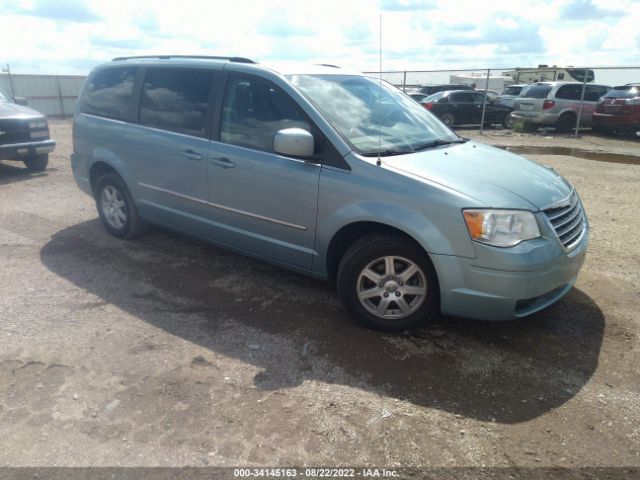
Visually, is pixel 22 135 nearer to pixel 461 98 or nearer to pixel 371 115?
pixel 371 115

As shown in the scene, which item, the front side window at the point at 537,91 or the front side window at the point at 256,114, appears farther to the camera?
the front side window at the point at 537,91

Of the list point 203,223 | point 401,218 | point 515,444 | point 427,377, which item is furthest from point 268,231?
point 515,444

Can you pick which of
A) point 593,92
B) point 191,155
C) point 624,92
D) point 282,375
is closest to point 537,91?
point 593,92

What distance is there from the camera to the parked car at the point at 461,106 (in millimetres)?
18219

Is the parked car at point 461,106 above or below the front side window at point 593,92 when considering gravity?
below

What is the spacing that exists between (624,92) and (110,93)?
15.9 m

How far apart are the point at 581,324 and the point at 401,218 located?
5.52 feet

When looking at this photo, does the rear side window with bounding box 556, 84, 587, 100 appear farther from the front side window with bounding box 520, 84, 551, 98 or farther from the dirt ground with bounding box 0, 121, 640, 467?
the dirt ground with bounding box 0, 121, 640, 467

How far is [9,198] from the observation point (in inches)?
305

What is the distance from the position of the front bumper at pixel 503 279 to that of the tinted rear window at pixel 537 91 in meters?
15.8

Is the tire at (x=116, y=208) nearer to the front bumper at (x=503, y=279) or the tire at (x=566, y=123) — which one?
the front bumper at (x=503, y=279)

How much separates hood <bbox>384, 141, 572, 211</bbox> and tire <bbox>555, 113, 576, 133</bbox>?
14.8m

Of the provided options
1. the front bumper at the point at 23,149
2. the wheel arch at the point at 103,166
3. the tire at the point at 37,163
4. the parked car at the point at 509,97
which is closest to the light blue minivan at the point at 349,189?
the wheel arch at the point at 103,166

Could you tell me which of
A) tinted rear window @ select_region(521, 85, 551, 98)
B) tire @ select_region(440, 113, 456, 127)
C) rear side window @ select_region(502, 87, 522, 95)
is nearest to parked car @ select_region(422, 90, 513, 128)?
tire @ select_region(440, 113, 456, 127)
